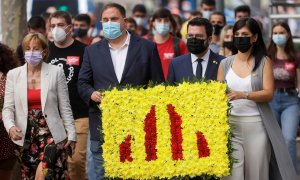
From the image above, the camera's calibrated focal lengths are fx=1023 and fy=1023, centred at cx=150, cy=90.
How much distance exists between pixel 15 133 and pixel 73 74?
1.92 metres

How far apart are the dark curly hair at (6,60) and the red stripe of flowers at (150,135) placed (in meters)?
2.08

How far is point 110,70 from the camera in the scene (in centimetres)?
1021

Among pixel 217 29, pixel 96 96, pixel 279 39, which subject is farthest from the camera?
pixel 217 29

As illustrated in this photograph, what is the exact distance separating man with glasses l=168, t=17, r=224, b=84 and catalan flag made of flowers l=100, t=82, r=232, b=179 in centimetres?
96

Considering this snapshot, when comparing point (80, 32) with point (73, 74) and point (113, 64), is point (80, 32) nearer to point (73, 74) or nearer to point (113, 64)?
point (73, 74)

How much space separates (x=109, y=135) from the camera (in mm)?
9383

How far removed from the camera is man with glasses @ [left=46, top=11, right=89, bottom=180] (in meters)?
11.6

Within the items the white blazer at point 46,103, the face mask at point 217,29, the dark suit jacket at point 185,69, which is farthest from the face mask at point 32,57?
the face mask at point 217,29

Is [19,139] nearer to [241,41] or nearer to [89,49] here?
[89,49]

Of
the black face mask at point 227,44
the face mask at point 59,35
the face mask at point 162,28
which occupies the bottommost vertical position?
the black face mask at point 227,44

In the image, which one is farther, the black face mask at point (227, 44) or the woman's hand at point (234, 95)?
the black face mask at point (227, 44)

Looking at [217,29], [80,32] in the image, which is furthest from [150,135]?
[80,32]

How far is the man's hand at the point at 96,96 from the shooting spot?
31.7ft

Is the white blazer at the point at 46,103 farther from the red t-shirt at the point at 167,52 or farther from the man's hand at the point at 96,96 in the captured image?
the red t-shirt at the point at 167,52
